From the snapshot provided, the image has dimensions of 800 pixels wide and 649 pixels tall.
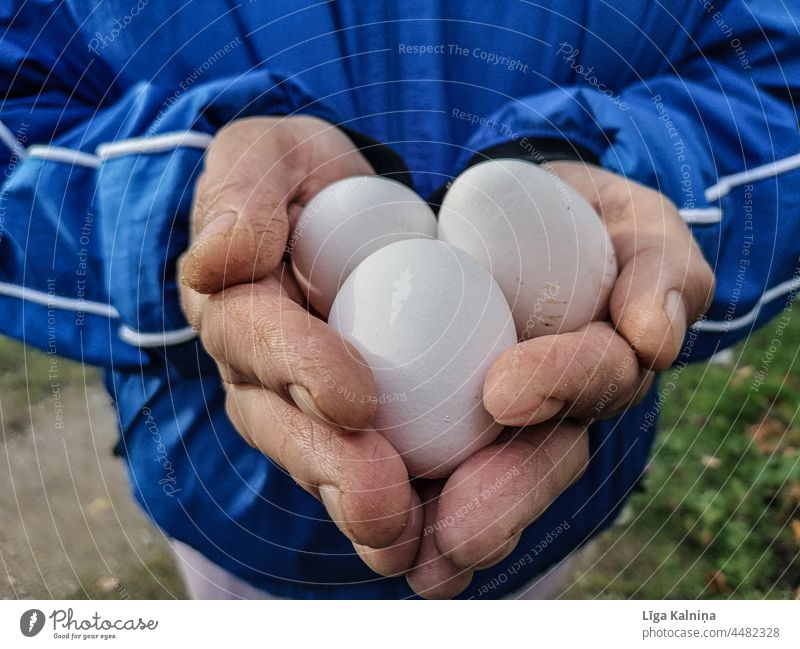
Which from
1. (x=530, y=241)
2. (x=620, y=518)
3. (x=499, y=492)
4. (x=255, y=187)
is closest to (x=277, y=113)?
(x=255, y=187)

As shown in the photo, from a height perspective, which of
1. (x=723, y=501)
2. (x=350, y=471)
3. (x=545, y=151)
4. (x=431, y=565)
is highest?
(x=545, y=151)

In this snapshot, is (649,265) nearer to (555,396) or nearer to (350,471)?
(555,396)

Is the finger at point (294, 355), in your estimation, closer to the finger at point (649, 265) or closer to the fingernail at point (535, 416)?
the fingernail at point (535, 416)

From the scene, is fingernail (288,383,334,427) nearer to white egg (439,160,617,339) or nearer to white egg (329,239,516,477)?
white egg (329,239,516,477)

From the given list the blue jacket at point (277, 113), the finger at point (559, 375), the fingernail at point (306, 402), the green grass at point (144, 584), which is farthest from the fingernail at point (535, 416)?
the green grass at point (144, 584)

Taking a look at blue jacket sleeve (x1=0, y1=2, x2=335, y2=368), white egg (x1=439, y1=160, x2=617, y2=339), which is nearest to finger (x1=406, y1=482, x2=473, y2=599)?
white egg (x1=439, y1=160, x2=617, y2=339)
